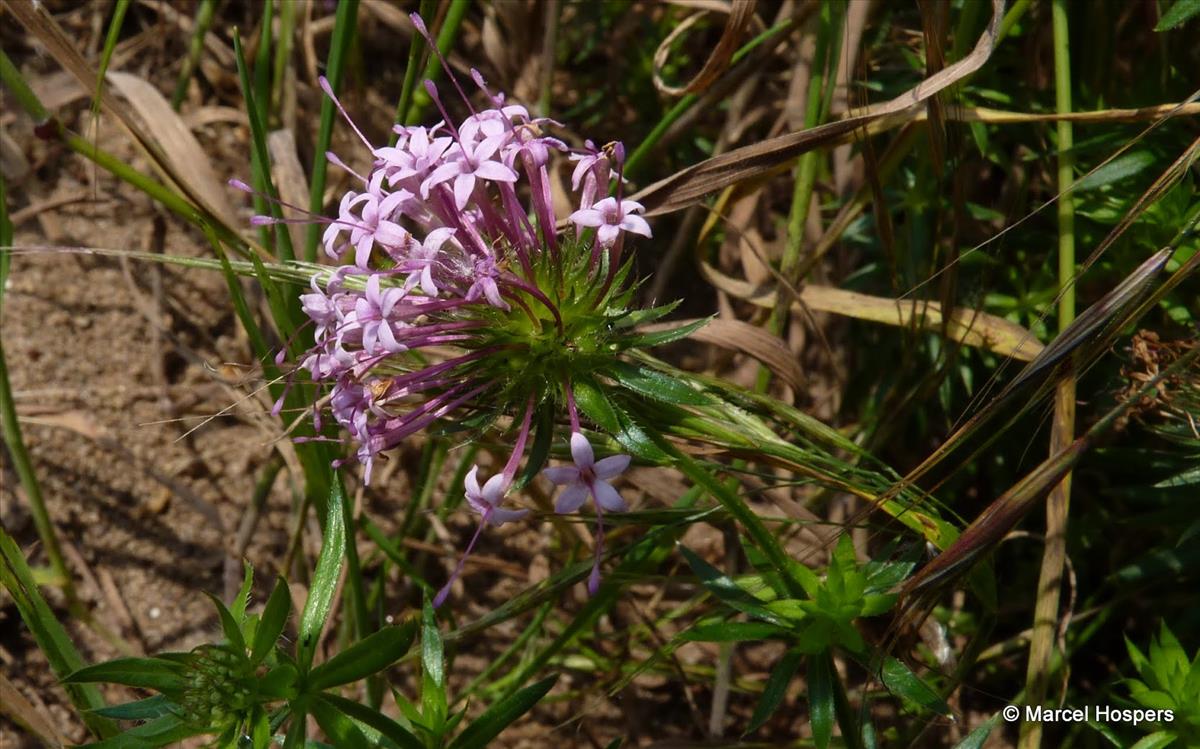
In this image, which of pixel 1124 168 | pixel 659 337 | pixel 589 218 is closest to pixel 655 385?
pixel 659 337

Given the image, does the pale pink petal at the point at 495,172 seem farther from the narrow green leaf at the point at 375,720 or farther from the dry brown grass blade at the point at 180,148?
the dry brown grass blade at the point at 180,148

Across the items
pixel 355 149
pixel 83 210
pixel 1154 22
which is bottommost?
pixel 83 210

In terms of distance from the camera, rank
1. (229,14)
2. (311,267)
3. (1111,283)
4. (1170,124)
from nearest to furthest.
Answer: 1. (311,267)
2. (1170,124)
3. (1111,283)
4. (229,14)

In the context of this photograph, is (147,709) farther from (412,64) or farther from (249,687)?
(412,64)

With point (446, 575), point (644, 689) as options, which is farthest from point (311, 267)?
point (644, 689)

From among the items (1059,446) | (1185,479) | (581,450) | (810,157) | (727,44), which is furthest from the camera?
(810,157)

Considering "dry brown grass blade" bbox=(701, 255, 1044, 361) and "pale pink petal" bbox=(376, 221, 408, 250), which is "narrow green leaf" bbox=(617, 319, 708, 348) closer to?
"pale pink petal" bbox=(376, 221, 408, 250)

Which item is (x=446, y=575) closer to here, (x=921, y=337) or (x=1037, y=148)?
(x=921, y=337)
